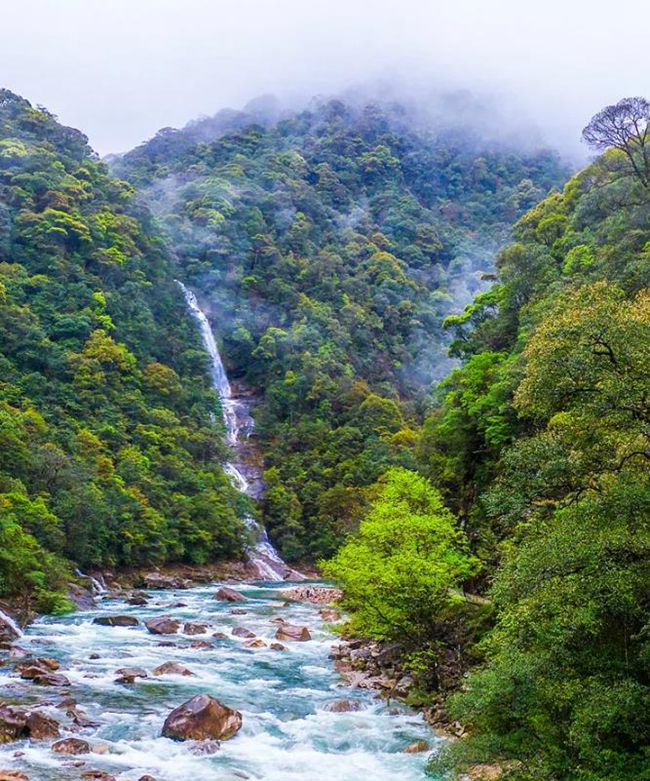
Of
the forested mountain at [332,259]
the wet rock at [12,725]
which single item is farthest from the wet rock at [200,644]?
the forested mountain at [332,259]

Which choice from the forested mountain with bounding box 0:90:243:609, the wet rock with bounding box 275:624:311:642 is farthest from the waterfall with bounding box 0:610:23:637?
the wet rock with bounding box 275:624:311:642

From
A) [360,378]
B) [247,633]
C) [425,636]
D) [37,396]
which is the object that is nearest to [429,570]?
[425,636]

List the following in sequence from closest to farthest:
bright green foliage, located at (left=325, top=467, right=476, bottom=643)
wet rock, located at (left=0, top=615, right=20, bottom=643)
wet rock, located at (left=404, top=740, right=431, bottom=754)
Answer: wet rock, located at (left=404, top=740, right=431, bottom=754), bright green foliage, located at (left=325, top=467, right=476, bottom=643), wet rock, located at (left=0, top=615, right=20, bottom=643)

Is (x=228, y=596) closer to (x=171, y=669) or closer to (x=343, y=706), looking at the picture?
(x=171, y=669)

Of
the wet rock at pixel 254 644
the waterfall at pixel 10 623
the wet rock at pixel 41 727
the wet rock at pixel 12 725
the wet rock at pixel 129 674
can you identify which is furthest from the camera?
the wet rock at pixel 254 644

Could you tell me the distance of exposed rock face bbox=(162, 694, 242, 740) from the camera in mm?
15281

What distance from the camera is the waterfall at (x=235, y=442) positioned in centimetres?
5334

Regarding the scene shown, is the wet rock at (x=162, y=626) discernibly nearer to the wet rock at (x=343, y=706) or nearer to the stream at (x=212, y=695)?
the stream at (x=212, y=695)

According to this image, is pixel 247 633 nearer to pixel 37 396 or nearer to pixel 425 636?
pixel 425 636

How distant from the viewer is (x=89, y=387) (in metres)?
49.7

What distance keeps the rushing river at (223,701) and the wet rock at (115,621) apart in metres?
0.47

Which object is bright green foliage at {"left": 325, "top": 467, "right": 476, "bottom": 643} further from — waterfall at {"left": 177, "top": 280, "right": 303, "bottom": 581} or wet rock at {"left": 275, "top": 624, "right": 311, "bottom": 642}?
waterfall at {"left": 177, "top": 280, "right": 303, "bottom": 581}

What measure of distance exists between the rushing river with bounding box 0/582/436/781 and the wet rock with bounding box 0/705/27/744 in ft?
0.92

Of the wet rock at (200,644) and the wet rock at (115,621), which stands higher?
the wet rock at (115,621)
